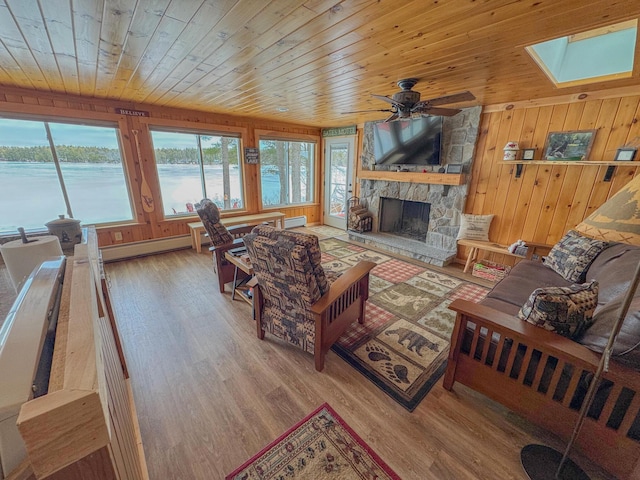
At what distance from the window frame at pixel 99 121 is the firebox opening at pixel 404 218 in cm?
410

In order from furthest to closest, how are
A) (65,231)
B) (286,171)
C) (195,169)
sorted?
(286,171)
(195,169)
(65,231)

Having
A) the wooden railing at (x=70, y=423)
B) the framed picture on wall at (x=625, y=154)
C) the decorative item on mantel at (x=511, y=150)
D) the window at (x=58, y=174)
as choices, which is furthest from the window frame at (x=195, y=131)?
the framed picture on wall at (x=625, y=154)

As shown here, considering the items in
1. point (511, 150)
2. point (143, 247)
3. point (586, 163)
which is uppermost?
point (511, 150)

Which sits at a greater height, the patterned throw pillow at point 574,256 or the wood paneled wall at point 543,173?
the wood paneled wall at point 543,173

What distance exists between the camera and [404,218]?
16.2ft

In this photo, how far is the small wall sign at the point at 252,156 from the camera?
4.81 metres

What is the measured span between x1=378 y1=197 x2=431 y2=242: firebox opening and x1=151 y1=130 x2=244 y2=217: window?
2800 millimetres

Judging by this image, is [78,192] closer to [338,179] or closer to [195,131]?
[195,131]

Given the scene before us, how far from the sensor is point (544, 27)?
148 centimetres

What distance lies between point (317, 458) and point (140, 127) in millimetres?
4508

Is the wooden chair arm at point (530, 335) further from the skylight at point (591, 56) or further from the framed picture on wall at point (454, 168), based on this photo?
the framed picture on wall at point (454, 168)

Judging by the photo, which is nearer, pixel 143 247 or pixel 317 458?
pixel 317 458

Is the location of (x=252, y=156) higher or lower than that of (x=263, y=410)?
higher

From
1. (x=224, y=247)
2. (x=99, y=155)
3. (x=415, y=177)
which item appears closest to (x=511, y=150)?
(x=415, y=177)
